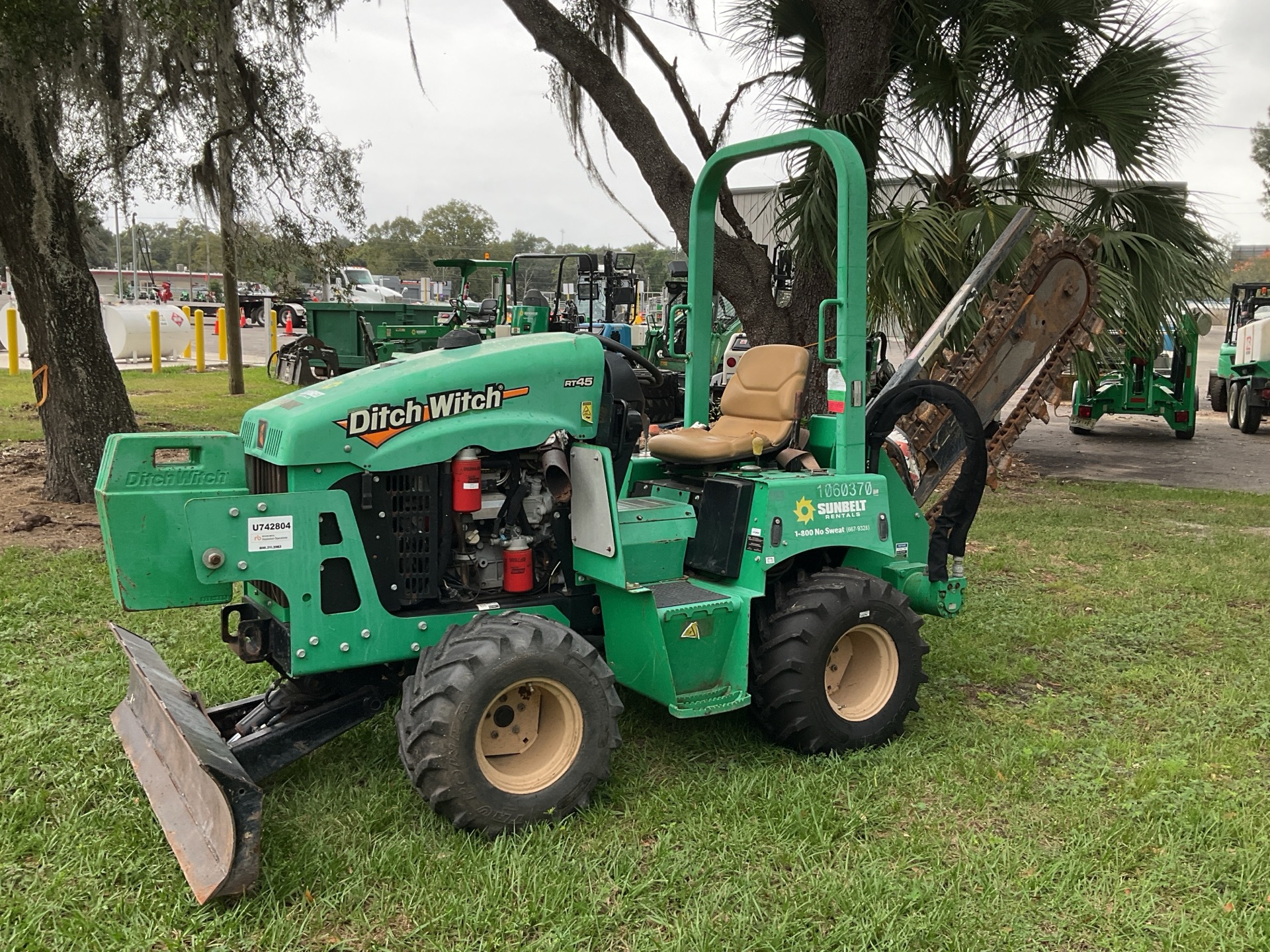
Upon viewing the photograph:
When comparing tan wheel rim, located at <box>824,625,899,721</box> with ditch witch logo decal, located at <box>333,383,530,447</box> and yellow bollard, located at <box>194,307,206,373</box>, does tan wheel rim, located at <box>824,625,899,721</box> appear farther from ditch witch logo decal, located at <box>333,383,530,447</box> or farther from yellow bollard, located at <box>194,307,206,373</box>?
yellow bollard, located at <box>194,307,206,373</box>

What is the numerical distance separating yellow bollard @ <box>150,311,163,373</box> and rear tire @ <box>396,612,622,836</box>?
19.8m

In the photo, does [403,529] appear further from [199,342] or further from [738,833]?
[199,342]

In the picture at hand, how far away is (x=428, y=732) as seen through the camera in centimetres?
327

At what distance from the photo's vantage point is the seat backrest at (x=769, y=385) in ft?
15.2

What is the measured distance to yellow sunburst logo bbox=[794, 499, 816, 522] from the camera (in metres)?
4.19

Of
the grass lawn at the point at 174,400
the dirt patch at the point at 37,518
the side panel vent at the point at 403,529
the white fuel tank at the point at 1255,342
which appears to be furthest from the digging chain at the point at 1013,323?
the white fuel tank at the point at 1255,342

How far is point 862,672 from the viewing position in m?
4.37

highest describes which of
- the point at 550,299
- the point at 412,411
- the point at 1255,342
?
the point at 550,299

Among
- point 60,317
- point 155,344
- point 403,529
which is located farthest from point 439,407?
point 155,344

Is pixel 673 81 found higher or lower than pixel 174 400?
higher

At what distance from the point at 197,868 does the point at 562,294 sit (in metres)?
Result: 15.1

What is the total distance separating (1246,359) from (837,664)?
1439cm

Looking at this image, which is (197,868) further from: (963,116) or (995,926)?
(963,116)

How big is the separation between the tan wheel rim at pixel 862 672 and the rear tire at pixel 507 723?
114 centimetres
